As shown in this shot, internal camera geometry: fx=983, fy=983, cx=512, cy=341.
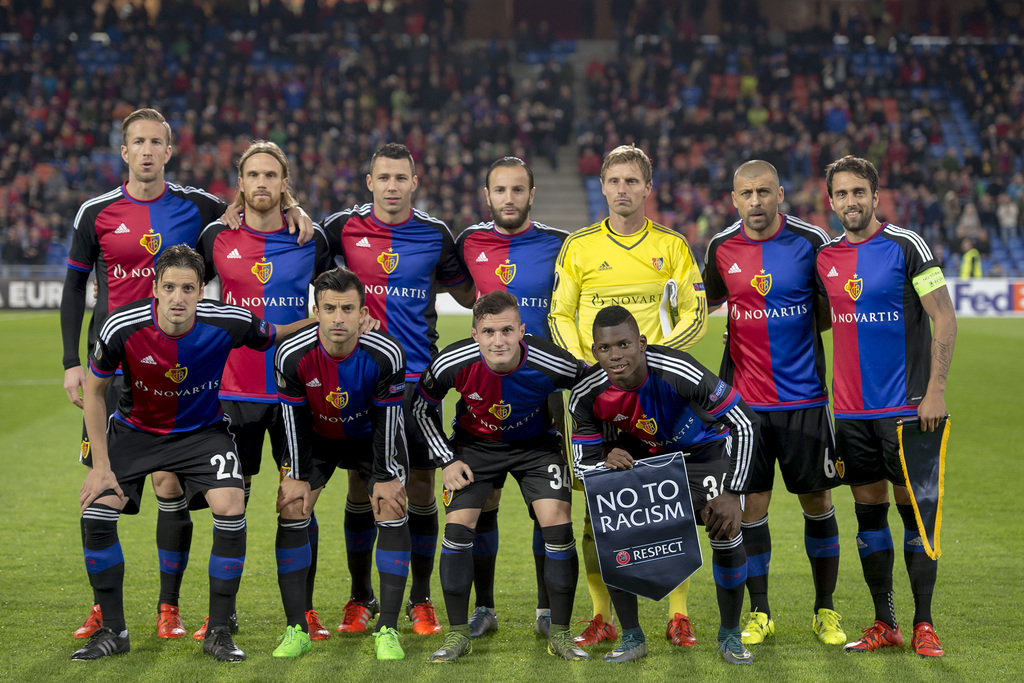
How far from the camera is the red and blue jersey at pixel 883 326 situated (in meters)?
4.54

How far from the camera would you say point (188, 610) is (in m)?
5.00

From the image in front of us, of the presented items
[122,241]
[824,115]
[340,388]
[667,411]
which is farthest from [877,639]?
[824,115]

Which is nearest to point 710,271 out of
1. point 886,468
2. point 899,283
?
point 899,283

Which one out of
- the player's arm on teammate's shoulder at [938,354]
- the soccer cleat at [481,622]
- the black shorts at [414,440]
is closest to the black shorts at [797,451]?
the player's arm on teammate's shoulder at [938,354]

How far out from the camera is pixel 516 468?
4.57m

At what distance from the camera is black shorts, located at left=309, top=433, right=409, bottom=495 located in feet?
15.0

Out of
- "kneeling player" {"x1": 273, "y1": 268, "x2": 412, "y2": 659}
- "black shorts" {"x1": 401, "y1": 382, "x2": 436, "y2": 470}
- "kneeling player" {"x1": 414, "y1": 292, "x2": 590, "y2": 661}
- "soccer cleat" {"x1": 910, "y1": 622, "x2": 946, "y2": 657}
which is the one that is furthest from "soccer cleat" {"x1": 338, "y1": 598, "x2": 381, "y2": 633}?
"soccer cleat" {"x1": 910, "y1": 622, "x2": 946, "y2": 657}

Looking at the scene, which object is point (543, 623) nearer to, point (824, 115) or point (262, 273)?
point (262, 273)

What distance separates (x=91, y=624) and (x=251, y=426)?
1.17 meters

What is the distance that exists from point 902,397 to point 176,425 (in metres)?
3.34

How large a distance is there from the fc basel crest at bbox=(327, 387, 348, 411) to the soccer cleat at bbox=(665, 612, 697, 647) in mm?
1840

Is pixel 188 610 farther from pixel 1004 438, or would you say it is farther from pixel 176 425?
pixel 1004 438

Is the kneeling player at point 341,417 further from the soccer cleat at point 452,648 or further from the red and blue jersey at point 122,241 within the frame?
the red and blue jersey at point 122,241

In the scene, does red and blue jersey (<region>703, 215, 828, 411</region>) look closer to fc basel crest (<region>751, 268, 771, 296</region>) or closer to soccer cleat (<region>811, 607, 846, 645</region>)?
fc basel crest (<region>751, 268, 771, 296</region>)
